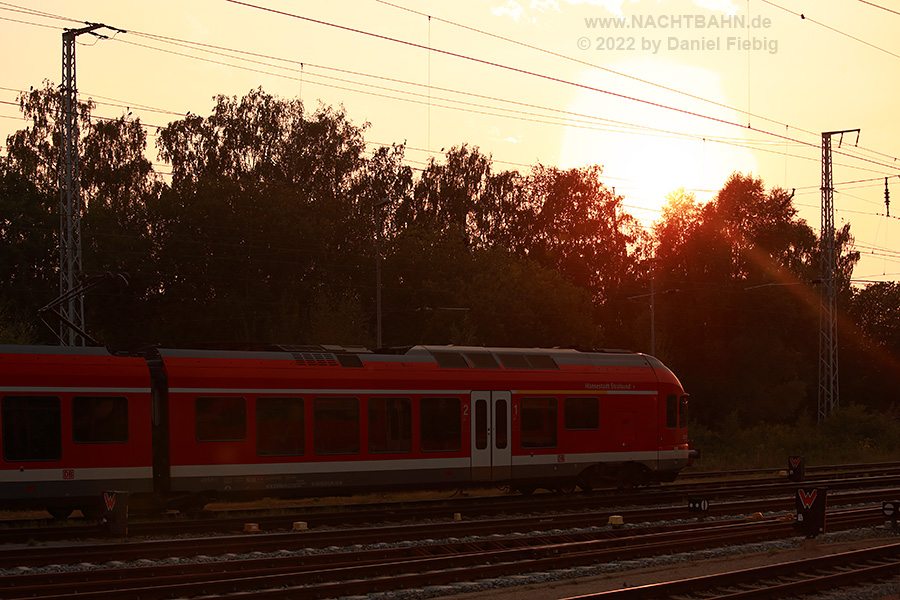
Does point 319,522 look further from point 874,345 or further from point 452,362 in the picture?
point 874,345

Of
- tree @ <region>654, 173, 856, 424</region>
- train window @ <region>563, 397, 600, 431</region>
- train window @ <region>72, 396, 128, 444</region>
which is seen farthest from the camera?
tree @ <region>654, 173, 856, 424</region>

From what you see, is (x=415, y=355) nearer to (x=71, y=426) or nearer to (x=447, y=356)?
(x=447, y=356)

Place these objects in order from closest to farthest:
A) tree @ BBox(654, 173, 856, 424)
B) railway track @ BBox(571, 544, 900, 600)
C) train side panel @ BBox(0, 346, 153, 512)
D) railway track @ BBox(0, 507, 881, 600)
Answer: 1. railway track @ BBox(571, 544, 900, 600)
2. railway track @ BBox(0, 507, 881, 600)
3. train side panel @ BBox(0, 346, 153, 512)
4. tree @ BBox(654, 173, 856, 424)

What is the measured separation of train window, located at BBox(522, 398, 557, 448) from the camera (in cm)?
2273

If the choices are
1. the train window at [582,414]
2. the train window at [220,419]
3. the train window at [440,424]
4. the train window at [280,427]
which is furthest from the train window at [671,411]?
the train window at [220,419]

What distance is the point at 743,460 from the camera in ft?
129

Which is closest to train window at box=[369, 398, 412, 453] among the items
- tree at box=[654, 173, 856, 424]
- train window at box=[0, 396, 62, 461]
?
train window at box=[0, 396, 62, 461]

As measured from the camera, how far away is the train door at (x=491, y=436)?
22.0 metres

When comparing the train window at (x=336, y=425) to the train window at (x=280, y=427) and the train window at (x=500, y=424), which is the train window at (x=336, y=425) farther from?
the train window at (x=500, y=424)

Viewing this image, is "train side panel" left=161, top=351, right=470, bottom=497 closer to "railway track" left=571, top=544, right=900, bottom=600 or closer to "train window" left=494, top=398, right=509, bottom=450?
"train window" left=494, top=398, right=509, bottom=450

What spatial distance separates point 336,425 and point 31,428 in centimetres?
579

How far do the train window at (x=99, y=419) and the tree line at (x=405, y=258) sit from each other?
26896mm

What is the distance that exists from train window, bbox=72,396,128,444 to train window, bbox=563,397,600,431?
10.2 meters

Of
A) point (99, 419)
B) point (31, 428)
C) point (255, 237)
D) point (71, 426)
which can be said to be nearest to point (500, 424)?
point (99, 419)
